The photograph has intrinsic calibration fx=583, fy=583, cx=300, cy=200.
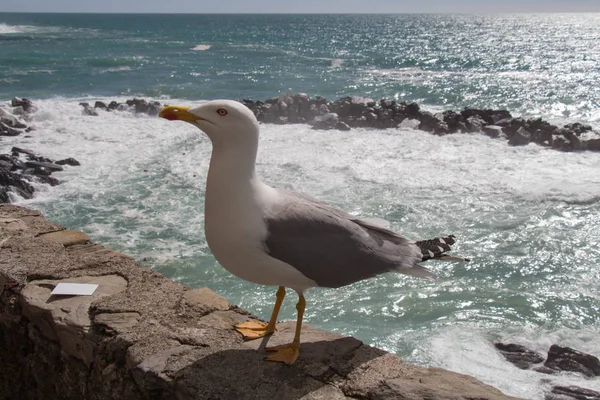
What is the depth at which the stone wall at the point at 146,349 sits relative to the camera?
7.96ft

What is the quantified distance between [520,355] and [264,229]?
10.8 feet

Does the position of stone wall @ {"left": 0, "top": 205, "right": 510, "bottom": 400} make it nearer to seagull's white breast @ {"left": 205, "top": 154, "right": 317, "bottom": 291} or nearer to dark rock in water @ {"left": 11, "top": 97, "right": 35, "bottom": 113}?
seagull's white breast @ {"left": 205, "top": 154, "right": 317, "bottom": 291}

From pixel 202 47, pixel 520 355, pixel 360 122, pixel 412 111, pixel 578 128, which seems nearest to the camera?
pixel 520 355

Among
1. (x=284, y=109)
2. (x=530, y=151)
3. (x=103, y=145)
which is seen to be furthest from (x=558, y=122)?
(x=103, y=145)

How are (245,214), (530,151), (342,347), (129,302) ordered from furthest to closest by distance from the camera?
1. (530,151)
2. (129,302)
3. (342,347)
4. (245,214)

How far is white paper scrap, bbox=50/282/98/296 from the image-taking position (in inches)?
119

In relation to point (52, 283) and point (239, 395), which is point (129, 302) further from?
point (239, 395)

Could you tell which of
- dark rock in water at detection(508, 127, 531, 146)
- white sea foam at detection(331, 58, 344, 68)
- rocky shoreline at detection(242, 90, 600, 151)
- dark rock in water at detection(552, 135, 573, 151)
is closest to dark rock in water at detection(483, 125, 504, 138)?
rocky shoreline at detection(242, 90, 600, 151)

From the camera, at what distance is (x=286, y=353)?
2.65 metres

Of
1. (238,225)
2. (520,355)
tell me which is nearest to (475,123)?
(520,355)

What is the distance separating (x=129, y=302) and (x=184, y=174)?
797 cm

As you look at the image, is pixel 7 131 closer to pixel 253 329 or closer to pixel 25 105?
pixel 25 105

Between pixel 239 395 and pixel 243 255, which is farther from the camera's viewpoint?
pixel 243 255

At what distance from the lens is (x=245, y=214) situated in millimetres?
2516
